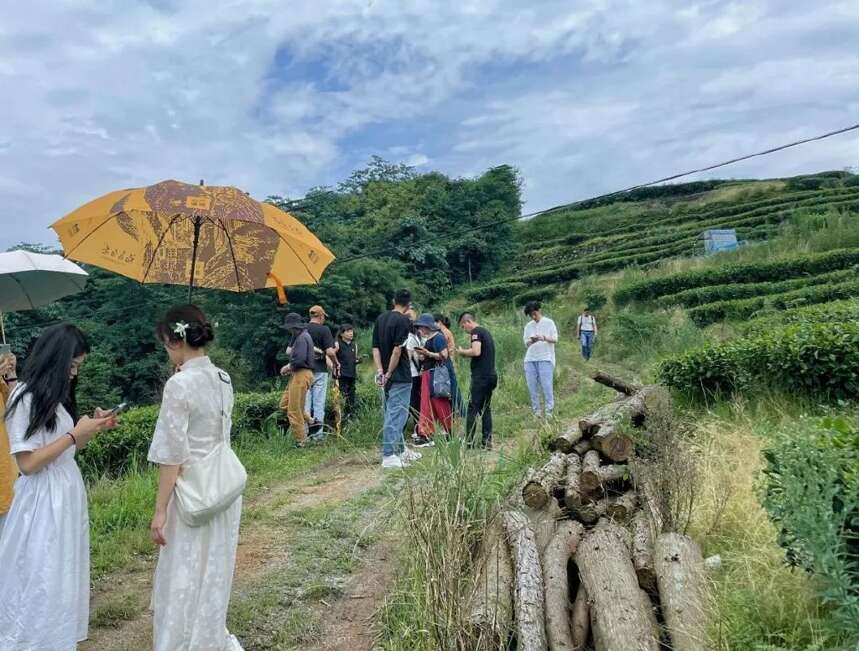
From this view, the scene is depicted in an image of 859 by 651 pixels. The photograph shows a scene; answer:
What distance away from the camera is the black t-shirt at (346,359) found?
9289mm

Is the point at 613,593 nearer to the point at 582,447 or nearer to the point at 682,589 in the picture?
the point at 682,589

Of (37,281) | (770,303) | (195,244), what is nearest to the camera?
(195,244)

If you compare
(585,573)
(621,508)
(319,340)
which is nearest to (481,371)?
(319,340)

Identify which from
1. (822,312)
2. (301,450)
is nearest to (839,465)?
(301,450)

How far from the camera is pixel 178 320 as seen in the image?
10.4 feet

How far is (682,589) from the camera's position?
339cm

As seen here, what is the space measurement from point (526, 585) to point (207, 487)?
5.38ft

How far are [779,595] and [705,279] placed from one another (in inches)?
829

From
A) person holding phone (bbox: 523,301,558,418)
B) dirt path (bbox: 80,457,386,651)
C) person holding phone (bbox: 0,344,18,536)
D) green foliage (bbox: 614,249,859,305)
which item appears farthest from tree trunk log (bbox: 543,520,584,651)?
green foliage (bbox: 614,249,859,305)

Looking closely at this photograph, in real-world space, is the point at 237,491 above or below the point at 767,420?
above

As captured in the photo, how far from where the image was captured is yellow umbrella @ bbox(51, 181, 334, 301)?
4449 mm

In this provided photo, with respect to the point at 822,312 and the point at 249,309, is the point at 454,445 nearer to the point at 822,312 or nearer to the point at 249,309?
the point at 822,312

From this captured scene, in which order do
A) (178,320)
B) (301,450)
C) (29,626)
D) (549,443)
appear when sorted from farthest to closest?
(301,450) → (549,443) → (178,320) → (29,626)

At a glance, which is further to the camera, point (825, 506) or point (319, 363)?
point (319, 363)
